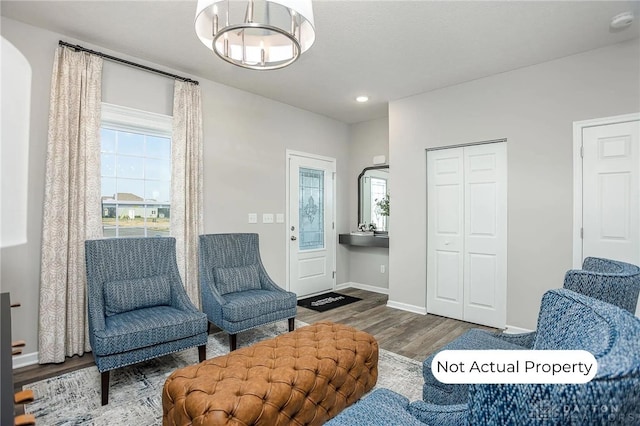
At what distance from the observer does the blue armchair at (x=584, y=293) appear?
5.12ft

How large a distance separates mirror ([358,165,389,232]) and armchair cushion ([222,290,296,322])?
2.49 m

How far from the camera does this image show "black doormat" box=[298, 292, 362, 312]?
4.46 metres

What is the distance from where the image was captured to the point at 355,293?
207 inches

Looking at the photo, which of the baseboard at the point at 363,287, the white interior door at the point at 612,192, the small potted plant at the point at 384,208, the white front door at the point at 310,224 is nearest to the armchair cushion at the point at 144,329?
the white front door at the point at 310,224

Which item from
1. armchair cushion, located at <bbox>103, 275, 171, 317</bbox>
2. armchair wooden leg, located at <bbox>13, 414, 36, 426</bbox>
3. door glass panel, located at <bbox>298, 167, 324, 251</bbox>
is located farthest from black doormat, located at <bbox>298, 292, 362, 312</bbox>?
armchair wooden leg, located at <bbox>13, 414, 36, 426</bbox>

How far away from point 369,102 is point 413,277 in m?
2.43

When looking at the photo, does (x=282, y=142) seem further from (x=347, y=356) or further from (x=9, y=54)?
(x=9, y=54)

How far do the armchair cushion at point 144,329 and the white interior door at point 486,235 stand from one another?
2951 mm

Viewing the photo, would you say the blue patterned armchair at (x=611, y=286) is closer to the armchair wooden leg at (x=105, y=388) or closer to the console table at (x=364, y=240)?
the armchair wooden leg at (x=105, y=388)

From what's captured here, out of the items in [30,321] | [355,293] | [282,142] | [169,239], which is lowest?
[355,293]

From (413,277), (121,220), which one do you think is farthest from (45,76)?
(413,277)

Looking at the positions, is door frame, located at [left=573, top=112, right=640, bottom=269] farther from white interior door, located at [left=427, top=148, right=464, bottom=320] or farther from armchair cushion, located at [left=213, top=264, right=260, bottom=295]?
armchair cushion, located at [left=213, top=264, right=260, bottom=295]

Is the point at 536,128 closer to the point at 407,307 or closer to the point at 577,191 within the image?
the point at 577,191

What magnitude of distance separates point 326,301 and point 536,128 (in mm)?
3269
